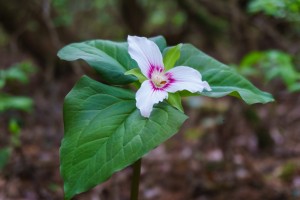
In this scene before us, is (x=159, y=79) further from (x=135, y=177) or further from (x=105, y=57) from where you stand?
(x=135, y=177)

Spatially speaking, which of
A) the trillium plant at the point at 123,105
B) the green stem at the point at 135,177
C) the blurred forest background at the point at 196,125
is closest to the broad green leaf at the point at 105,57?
the trillium plant at the point at 123,105

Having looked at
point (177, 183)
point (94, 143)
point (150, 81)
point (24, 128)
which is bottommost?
point (24, 128)

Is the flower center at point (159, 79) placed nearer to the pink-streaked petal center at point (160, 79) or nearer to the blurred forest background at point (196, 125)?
the pink-streaked petal center at point (160, 79)

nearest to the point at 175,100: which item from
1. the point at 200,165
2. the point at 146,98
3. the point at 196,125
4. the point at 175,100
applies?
the point at 175,100

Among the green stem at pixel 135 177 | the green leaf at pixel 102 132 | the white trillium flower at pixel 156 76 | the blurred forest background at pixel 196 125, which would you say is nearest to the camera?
the green leaf at pixel 102 132

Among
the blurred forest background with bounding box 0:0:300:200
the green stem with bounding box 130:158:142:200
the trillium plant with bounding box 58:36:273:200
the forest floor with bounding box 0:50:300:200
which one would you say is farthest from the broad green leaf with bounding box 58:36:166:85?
the forest floor with bounding box 0:50:300:200

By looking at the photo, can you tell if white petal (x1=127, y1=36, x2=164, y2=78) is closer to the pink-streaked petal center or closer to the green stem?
the pink-streaked petal center

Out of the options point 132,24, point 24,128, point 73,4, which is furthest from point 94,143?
point 73,4

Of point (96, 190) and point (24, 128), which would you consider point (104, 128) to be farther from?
point (24, 128)
